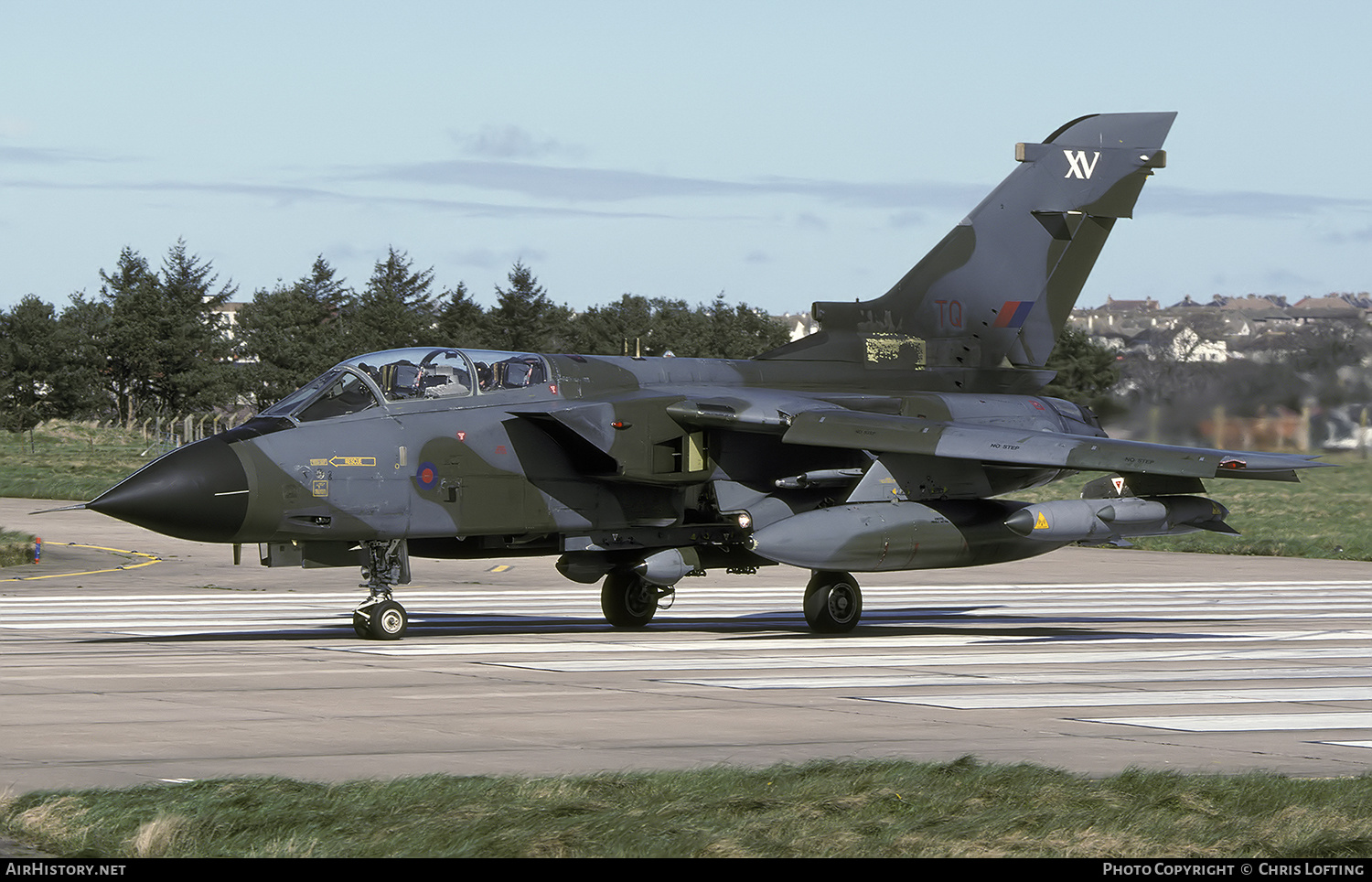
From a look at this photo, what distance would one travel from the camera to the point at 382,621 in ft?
56.9

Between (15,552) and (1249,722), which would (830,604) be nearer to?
(1249,722)

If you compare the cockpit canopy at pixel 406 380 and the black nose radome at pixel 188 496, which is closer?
the black nose radome at pixel 188 496

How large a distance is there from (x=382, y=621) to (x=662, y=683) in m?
4.87

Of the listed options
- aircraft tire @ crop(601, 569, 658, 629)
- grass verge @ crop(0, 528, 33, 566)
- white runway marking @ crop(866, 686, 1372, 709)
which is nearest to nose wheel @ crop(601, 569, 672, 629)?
aircraft tire @ crop(601, 569, 658, 629)

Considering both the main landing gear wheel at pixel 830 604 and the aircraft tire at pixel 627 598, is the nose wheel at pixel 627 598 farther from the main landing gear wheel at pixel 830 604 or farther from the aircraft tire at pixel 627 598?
the main landing gear wheel at pixel 830 604

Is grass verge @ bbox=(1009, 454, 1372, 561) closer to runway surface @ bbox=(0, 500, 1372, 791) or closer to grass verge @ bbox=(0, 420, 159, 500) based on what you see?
runway surface @ bbox=(0, 500, 1372, 791)

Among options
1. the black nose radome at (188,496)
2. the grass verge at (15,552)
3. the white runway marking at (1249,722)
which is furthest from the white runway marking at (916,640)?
the grass verge at (15,552)

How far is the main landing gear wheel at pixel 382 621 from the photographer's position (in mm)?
17344

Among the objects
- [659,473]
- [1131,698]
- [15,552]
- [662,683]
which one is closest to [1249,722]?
[1131,698]

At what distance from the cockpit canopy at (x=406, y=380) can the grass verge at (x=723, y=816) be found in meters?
8.97

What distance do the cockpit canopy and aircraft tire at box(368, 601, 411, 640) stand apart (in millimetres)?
2182

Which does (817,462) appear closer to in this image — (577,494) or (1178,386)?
(577,494)

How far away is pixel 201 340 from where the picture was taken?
236ft

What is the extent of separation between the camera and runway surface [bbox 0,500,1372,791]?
970 cm
